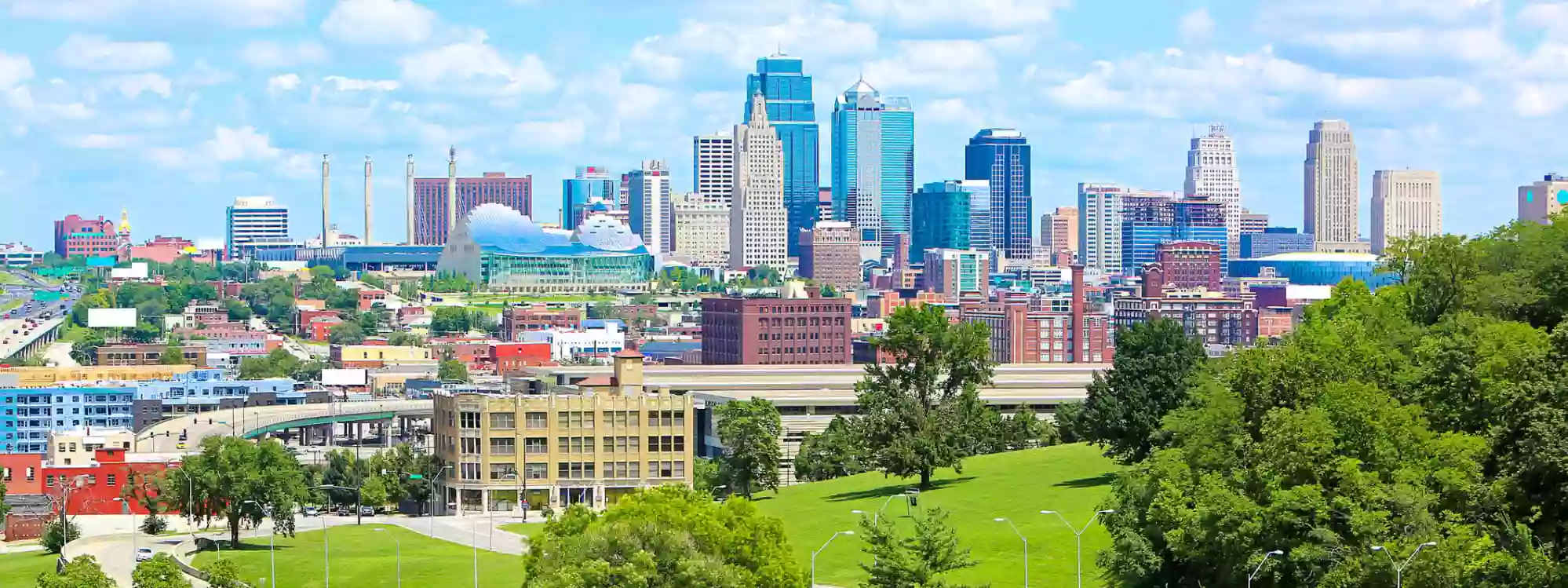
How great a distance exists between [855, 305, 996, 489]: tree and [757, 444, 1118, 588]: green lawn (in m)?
1.51

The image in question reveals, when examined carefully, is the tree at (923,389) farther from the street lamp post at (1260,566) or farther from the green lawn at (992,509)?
the street lamp post at (1260,566)

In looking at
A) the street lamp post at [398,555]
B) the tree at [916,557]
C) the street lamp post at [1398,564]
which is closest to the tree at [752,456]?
the street lamp post at [398,555]

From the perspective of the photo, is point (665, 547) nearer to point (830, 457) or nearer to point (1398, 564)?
point (1398, 564)

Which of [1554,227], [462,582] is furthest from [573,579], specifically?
[1554,227]

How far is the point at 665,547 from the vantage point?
6094cm

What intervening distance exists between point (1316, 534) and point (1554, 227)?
64.1 ft

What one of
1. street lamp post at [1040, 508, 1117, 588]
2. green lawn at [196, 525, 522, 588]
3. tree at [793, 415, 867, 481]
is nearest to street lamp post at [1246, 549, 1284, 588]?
street lamp post at [1040, 508, 1117, 588]

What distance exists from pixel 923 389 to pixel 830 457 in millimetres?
15940

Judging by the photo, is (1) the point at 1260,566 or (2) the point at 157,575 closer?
(1) the point at 1260,566

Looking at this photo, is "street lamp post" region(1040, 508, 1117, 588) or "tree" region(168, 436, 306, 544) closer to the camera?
"street lamp post" region(1040, 508, 1117, 588)

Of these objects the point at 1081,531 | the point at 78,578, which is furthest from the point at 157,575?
the point at 1081,531

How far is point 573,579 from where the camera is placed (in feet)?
192

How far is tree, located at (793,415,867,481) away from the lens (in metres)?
117

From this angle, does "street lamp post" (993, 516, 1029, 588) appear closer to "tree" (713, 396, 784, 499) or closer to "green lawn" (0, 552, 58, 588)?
"tree" (713, 396, 784, 499)
